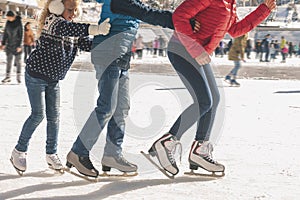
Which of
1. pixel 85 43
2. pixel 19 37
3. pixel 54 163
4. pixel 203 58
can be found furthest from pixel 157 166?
pixel 19 37

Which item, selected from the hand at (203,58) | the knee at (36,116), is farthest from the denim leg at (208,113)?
the knee at (36,116)

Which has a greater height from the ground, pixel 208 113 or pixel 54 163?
pixel 208 113

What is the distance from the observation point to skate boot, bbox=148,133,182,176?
120 inches

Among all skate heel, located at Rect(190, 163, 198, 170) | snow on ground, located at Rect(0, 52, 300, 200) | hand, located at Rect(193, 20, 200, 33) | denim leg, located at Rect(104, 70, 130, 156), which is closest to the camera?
snow on ground, located at Rect(0, 52, 300, 200)

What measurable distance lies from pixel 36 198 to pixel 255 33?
44.4m

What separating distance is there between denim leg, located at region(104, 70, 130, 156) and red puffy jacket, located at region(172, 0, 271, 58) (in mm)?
402

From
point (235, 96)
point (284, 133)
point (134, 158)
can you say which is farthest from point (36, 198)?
point (235, 96)

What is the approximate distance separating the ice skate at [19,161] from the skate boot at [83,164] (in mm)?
246

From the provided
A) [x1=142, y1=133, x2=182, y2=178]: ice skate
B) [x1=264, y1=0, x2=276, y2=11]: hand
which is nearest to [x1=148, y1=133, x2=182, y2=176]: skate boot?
[x1=142, y1=133, x2=182, y2=178]: ice skate

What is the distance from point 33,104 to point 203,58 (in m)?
0.96

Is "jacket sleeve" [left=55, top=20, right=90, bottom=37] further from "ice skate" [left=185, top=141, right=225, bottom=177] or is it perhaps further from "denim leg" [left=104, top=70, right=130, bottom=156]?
"ice skate" [left=185, top=141, right=225, bottom=177]

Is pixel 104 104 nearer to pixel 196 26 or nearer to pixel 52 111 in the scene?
pixel 52 111

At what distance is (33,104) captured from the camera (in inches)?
116

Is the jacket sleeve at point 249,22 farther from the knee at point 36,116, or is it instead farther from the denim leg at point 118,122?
the knee at point 36,116
